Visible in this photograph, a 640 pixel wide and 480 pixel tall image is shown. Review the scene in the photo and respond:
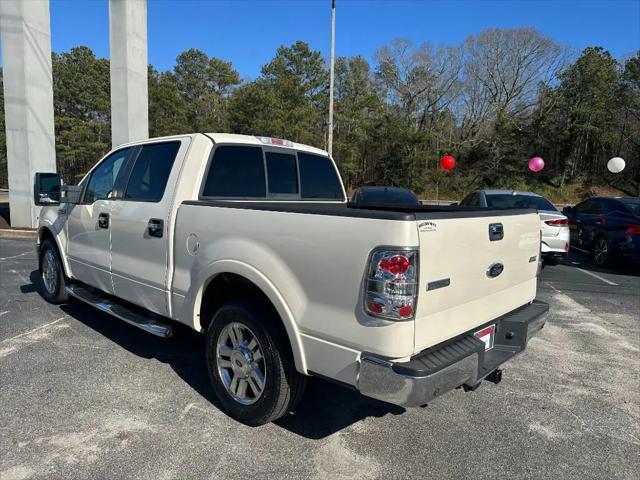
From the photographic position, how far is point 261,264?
9.05 ft

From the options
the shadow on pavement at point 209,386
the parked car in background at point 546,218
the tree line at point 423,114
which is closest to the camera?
the shadow on pavement at point 209,386

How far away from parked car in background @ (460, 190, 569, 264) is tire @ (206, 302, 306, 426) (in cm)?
637

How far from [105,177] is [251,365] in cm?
269

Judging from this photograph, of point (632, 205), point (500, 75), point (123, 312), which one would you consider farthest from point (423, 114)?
point (123, 312)

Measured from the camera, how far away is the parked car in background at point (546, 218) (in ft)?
28.6

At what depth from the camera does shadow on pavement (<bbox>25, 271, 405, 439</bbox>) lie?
3199mm

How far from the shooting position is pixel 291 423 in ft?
10.4

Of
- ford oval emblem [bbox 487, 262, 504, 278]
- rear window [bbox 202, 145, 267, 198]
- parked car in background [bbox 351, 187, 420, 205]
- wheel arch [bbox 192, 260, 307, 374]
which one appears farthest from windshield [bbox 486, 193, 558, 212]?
wheel arch [bbox 192, 260, 307, 374]

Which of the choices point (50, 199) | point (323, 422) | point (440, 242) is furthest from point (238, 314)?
point (50, 199)

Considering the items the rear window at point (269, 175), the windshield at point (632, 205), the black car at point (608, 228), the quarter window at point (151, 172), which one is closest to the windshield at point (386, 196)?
the black car at point (608, 228)

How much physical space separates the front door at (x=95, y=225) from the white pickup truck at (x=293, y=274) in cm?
3

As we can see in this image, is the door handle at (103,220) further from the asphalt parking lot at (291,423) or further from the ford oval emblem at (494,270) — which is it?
the ford oval emblem at (494,270)

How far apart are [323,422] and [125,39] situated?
13268 mm

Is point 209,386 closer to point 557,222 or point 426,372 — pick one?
point 426,372
